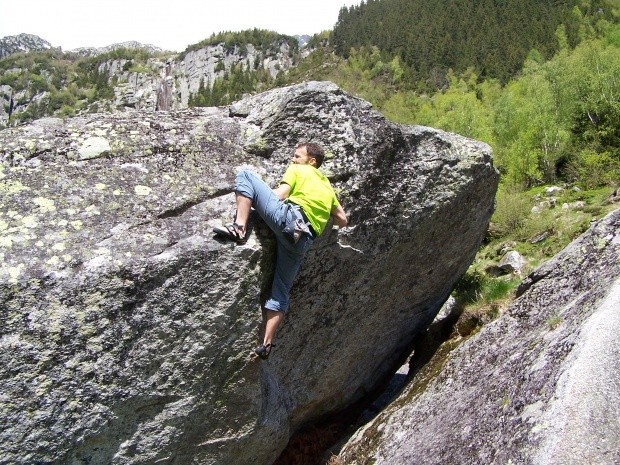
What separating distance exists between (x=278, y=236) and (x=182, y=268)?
4.54 ft

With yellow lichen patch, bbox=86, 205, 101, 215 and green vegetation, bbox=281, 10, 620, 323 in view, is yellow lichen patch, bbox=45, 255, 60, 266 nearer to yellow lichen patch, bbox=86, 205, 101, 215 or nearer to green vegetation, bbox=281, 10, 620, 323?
yellow lichen patch, bbox=86, 205, 101, 215

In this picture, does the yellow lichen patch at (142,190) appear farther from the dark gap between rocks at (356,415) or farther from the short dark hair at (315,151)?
the dark gap between rocks at (356,415)

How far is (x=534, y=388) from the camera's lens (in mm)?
5734

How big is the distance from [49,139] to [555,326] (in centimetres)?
749

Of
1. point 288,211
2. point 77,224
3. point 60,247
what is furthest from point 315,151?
point 60,247

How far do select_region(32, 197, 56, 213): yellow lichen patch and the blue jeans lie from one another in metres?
2.36

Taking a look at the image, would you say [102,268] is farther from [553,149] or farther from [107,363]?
[553,149]

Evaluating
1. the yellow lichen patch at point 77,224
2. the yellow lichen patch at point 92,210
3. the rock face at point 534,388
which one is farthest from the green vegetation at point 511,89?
the yellow lichen patch at point 77,224

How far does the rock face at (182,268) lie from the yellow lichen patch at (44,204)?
16mm

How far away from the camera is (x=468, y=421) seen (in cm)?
643

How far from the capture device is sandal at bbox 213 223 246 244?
653 centimetres

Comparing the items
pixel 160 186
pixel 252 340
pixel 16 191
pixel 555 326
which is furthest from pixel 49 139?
pixel 555 326

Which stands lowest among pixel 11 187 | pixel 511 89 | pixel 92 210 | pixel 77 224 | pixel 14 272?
pixel 14 272

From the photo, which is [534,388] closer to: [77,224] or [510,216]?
[77,224]
